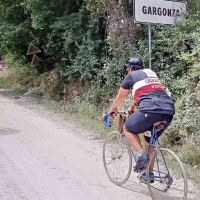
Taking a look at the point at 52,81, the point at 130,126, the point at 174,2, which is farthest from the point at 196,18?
the point at 52,81

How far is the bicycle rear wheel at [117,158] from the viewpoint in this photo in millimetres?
5160

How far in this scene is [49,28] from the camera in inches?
498

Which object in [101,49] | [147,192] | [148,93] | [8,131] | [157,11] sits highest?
[157,11]

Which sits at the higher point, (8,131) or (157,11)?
(157,11)

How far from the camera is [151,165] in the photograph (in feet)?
14.9

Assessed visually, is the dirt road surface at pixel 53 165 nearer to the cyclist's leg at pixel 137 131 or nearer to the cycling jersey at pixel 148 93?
the cyclist's leg at pixel 137 131

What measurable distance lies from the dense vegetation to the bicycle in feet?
3.29

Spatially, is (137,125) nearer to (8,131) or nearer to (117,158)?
(117,158)

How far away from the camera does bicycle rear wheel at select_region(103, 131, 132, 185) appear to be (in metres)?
5.16

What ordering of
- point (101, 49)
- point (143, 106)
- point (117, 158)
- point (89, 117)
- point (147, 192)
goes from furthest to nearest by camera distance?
1. point (101, 49)
2. point (89, 117)
3. point (117, 158)
4. point (147, 192)
5. point (143, 106)

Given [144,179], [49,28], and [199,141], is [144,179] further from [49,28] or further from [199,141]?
[49,28]

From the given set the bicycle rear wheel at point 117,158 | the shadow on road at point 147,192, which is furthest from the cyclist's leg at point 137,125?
the shadow on road at point 147,192

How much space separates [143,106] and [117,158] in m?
1.35


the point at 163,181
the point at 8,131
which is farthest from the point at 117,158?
the point at 8,131
